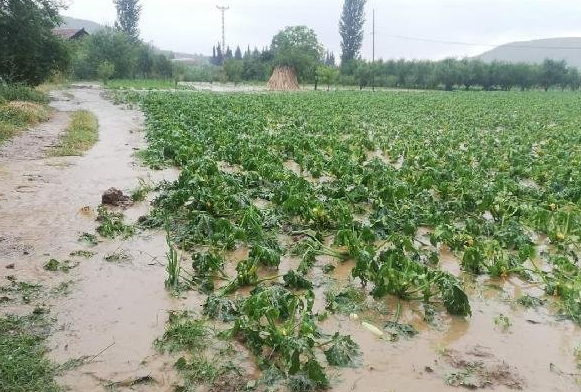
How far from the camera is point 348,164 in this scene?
9688 mm

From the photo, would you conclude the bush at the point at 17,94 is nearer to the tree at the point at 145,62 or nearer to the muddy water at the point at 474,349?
the muddy water at the point at 474,349

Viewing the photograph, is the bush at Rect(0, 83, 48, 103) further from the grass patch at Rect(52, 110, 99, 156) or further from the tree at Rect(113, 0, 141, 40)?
the tree at Rect(113, 0, 141, 40)

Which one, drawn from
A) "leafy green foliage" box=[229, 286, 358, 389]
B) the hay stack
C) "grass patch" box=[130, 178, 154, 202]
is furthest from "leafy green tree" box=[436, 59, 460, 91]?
"leafy green foliage" box=[229, 286, 358, 389]

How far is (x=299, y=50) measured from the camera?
52.7 meters

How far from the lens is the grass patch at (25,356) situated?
10.6 ft

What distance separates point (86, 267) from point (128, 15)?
74.8 meters

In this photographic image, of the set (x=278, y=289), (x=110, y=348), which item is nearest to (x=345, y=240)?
(x=278, y=289)

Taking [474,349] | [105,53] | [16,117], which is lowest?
[474,349]

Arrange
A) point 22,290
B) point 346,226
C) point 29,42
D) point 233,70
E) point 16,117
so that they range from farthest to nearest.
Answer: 1. point 233,70
2. point 29,42
3. point 16,117
4. point 346,226
5. point 22,290

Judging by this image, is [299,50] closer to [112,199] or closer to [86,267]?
[112,199]

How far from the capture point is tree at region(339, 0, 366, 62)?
7947 cm

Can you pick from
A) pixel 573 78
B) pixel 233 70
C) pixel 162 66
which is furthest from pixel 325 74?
pixel 573 78

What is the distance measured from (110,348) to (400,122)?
17201 mm

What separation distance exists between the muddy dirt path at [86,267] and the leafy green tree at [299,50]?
41775 millimetres
